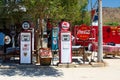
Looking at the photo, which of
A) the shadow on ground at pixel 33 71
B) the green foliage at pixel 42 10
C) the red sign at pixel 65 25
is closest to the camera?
the shadow on ground at pixel 33 71

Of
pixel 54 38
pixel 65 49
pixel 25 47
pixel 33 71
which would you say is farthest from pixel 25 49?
pixel 54 38

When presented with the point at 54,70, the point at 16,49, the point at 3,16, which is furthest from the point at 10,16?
the point at 54,70

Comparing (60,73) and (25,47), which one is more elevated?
(25,47)

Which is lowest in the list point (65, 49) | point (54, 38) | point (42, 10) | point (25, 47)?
point (65, 49)

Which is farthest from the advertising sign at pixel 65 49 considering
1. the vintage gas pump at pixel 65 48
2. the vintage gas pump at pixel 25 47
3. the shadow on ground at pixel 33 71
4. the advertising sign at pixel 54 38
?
the advertising sign at pixel 54 38

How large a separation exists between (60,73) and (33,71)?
130cm

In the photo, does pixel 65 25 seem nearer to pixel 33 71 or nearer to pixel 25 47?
pixel 25 47

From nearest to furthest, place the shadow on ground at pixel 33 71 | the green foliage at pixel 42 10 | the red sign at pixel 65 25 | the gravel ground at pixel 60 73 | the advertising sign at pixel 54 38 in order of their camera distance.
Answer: the gravel ground at pixel 60 73 < the shadow on ground at pixel 33 71 < the green foliage at pixel 42 10 < the red sign at pixel 65 25 < the advertising sign at pixel 54 38

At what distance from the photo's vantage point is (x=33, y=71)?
678 inches

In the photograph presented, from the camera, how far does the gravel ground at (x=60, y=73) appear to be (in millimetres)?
15508

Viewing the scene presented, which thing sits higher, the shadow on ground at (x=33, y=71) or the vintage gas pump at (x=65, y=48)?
the vintage gas pump at (x=65, y=48)

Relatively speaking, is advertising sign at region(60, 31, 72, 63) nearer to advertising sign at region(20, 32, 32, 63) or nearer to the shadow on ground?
the shadow on ground

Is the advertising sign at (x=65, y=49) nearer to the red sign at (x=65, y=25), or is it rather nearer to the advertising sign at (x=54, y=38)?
the red sign at (x=65, y=25)

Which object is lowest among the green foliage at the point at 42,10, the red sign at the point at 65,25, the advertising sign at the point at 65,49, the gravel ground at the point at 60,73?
the gravel ground at the point at 60,73
